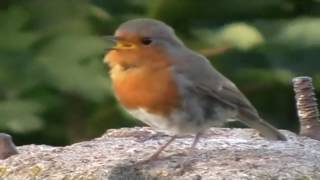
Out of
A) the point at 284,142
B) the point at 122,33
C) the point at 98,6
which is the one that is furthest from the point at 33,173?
the point at 98,6

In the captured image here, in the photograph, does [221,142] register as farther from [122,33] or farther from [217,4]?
[217,4]

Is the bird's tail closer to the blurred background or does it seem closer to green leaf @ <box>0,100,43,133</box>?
the blurred background

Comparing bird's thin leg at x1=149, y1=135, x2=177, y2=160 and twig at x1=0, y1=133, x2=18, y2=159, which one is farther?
twig at x1=0, y1=133, x2=18, y2=159

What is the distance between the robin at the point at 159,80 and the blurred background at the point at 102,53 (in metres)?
2.56

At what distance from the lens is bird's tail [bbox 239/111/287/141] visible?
3691mm

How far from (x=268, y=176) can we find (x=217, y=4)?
12.2ft

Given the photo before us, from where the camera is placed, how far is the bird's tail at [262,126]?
369cm

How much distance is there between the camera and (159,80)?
11.4ft

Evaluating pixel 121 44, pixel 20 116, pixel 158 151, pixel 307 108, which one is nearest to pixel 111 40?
pixel 121 44

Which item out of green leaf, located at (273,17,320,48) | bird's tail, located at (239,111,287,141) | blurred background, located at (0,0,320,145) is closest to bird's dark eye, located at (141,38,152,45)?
bird's tail, located at (239,111,287,141)

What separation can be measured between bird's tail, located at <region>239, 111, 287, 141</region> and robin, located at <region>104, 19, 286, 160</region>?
A: 141mm

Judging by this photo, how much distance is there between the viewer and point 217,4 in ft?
22.2

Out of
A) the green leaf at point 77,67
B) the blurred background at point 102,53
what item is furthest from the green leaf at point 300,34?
the green leaf at point 77,67

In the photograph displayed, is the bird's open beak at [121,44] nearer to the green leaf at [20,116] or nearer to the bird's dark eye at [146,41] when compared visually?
the bird's dark eye at [146,41]
